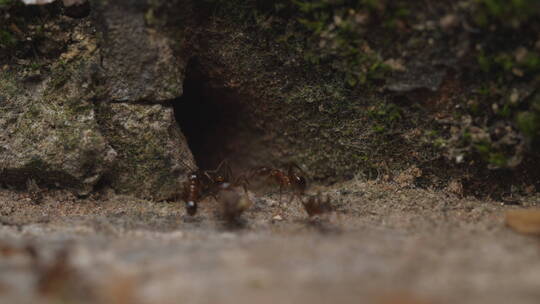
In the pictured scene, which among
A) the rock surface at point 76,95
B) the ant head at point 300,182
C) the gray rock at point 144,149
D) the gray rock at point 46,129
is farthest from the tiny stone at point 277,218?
the gray rock at point 46,129

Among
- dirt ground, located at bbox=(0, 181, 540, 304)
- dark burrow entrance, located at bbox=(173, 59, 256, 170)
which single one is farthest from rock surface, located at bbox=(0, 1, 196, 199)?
dark burrow entrance, located at bbox=(173, 59, 256, 170)

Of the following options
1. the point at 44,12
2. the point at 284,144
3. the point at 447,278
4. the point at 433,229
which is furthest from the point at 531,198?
the point at 44,12

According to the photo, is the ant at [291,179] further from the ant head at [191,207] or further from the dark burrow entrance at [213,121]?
the ant head at [191,207]

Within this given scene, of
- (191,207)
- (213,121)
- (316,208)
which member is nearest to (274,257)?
(316,208)

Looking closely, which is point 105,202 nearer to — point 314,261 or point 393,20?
point 314,261

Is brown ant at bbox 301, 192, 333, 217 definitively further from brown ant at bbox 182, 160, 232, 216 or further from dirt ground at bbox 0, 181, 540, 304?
brown ant at bbox 182, 160, 232, 216

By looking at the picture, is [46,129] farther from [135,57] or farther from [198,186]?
[198,186]
